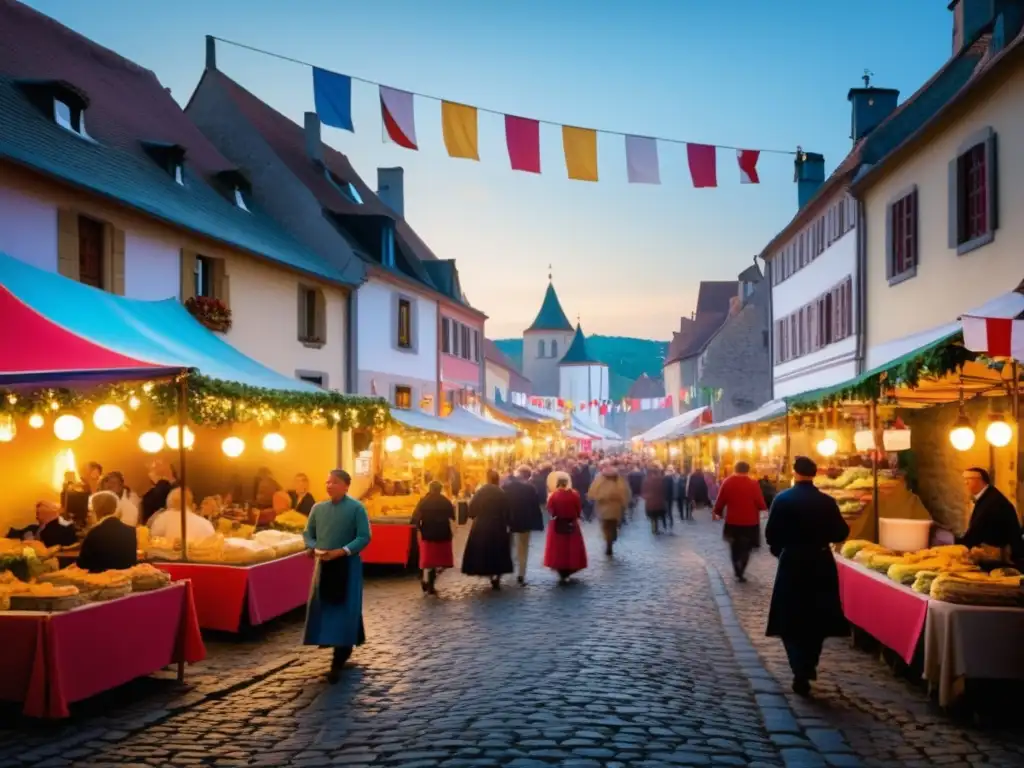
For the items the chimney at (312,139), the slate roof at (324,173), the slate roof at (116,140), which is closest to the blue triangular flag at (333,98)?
the slate roof at (116,140)

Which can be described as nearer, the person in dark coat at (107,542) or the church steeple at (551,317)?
the person in dark coat at (107,542)

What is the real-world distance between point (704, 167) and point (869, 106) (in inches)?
579

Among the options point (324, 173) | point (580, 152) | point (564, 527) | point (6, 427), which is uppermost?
point (324, 173)

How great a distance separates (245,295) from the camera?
24.4 metres

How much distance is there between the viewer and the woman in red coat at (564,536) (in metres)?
16.5

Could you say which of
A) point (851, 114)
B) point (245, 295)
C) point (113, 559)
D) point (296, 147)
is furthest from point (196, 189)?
point (851, 114)

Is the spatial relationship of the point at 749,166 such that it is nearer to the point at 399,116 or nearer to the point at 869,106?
the point at 399,116

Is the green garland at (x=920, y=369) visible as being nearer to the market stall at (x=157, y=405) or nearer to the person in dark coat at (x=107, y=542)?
the market stall at (x=157, y=405)

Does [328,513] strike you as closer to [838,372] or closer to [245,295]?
[245,295]

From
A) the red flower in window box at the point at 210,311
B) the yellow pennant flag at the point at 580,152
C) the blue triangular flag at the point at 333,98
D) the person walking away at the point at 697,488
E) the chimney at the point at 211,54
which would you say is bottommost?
the person walking away at the point at 697,488

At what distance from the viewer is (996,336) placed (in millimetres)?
7938

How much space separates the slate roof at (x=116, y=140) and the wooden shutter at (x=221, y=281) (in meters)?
0.59

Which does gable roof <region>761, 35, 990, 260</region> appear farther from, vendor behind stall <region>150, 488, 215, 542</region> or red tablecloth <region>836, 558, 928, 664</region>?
vendor behind stall <region>150, 488, 215, 542</region>

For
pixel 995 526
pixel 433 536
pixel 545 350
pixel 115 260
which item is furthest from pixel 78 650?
pixel 545 350
